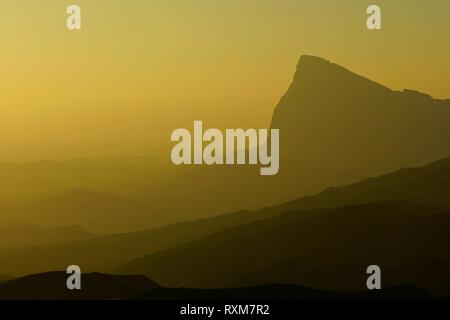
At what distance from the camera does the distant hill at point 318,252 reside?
565cm

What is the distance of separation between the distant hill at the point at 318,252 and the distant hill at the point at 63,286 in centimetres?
9

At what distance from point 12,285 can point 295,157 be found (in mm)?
2272

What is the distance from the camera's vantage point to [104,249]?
18.6 feet

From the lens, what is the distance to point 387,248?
5656mm

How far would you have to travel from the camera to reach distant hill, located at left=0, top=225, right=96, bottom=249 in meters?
5.63

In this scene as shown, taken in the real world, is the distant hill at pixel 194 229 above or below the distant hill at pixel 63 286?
above

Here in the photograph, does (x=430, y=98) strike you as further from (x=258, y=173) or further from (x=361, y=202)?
(x=258, y=173)

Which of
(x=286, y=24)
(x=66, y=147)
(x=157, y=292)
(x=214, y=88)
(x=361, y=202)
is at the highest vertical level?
(x=286, y=24)

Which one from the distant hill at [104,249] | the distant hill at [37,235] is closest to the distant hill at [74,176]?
the distant hill at [37,235]

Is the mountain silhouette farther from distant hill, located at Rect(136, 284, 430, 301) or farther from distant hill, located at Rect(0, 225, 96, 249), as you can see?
distant hill, located at Rect(136, 284, 430, 301)

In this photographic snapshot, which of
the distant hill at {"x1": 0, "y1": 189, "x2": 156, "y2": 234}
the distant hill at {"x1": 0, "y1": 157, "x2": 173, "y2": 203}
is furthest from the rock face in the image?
the distant hill at {"x1": 0, "y1": 189, "x2": 156, "y2": 234}

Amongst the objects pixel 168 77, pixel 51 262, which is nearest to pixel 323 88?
pixel 168 77

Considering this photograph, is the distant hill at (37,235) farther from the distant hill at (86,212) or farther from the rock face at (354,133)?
the rock face at (354,133)

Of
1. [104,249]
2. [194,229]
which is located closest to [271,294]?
[194,229]
